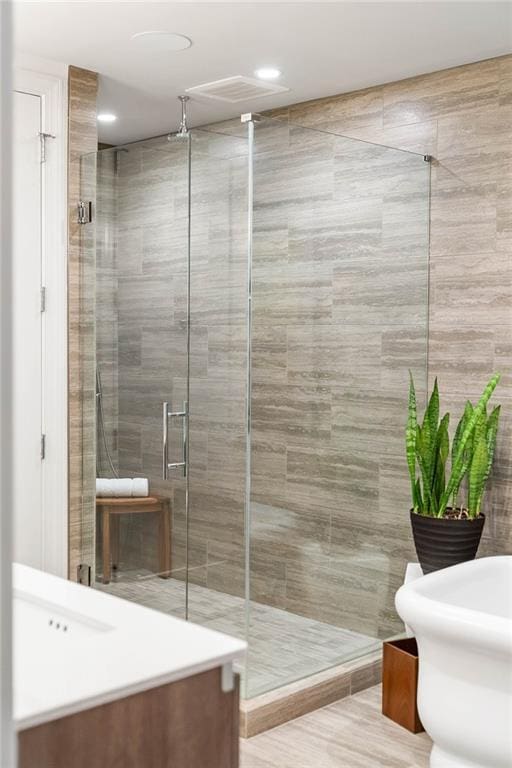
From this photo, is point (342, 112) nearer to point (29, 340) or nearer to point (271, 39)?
point (271, 39)

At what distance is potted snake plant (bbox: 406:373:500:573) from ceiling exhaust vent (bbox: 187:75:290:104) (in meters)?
1.45

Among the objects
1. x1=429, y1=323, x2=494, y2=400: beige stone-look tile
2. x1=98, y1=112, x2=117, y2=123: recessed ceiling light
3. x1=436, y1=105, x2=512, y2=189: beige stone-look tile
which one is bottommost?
x1=429, y1=323, x2=494, y2=400: beige stone-look tile

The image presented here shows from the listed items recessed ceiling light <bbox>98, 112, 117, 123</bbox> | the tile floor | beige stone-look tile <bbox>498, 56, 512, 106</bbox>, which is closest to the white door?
recessed ceiling light <bbox>98, 112, 117, 123</bbox>

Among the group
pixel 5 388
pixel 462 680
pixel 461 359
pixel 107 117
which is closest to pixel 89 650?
pixel 5 388

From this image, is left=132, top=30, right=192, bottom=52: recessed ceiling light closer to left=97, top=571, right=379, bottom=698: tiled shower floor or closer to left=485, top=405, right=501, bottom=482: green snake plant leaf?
left=485, top=405, right=501, bottom=482: green snake plant leaf

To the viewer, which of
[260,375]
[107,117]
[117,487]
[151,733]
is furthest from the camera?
[107,117]

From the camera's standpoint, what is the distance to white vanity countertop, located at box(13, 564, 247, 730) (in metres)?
1.37

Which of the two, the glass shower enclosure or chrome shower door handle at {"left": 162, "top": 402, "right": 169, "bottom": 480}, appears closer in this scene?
the glass shower enclosure

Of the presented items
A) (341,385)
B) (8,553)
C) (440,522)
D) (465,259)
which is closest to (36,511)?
(341,385)

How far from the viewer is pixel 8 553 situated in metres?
0.72

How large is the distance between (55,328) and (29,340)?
0.41ft

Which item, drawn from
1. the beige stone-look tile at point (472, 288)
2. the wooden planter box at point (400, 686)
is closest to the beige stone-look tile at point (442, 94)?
the beige stone-look tile at point (472, 288)

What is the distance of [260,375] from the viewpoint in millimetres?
3309

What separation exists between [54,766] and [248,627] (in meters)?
1.92
